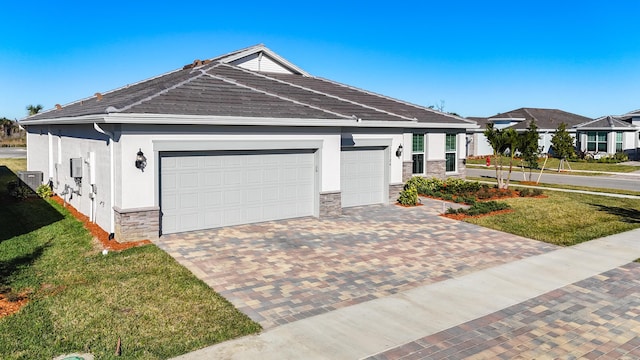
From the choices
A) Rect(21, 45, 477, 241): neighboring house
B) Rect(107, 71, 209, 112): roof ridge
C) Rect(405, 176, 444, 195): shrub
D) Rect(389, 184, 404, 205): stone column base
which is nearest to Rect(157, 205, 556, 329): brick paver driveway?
Rect(21, 45, 477, 241): neighboring house

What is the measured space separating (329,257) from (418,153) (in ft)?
41.6

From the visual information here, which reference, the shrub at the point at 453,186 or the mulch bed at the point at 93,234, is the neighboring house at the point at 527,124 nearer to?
the shrub at the point at 453,186

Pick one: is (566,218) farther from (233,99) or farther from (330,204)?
(233,99)

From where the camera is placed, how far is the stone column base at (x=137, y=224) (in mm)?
11992

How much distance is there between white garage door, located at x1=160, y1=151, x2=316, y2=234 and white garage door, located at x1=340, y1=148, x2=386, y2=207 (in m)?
2.04

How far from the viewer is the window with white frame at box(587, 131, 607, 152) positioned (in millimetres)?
45125

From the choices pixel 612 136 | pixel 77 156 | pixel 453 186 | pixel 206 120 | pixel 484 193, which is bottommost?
pixel 484 193

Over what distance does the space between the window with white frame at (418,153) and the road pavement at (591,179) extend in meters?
10.2

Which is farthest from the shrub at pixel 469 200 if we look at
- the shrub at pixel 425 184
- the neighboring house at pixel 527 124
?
the neighboring house at pixel 527 124

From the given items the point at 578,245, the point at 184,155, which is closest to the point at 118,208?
the point at 184,155

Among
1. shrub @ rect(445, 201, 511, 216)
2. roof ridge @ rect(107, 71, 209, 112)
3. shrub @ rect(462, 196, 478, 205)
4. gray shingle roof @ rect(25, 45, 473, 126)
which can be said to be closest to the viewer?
roof ridge @ rect(107, 71, 209, 112)

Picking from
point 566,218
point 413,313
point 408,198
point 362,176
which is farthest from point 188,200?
point 566,218

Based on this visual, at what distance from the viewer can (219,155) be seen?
44.6 feet

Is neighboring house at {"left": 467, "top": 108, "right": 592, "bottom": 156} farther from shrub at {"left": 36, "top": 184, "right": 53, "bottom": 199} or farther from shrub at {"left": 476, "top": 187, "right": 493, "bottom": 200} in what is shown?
shrub at {"left": 36, "top": 184, "right": 53, "bottom": 199}
